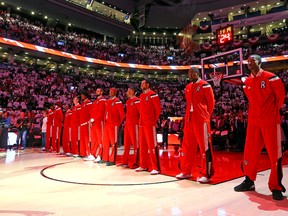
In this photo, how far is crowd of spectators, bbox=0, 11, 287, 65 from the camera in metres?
21.0

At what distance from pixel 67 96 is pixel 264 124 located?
16.1m

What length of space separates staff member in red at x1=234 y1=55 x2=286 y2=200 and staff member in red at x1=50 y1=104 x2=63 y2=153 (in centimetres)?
696

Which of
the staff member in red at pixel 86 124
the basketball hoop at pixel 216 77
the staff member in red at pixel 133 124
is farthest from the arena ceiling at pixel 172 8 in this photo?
the staff member in red at pixel 133 124

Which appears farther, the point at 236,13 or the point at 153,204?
the point at 236,13

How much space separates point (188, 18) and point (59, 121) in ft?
105

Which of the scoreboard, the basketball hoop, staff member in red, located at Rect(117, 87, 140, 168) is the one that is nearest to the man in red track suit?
staff member in red, located at Rect(117, 87, 140, 168)

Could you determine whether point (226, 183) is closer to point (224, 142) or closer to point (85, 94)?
point (85, 94)

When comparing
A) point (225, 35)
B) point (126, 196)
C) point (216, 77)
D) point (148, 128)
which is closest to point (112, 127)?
point (148, 128)

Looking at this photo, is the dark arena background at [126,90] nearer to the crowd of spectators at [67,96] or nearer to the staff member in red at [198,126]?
the crowd of spectators at [67,96]

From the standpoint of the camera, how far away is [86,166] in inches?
228

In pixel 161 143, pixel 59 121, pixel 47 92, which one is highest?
pixel 47 92

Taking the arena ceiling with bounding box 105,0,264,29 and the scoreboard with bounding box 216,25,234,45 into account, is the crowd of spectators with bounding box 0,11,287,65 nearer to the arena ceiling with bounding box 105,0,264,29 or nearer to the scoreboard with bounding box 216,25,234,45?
the arena ceiling with bounding box 105,0,264,29

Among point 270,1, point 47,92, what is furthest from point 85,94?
point 270,1

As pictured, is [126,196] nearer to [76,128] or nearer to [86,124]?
[86,124]
